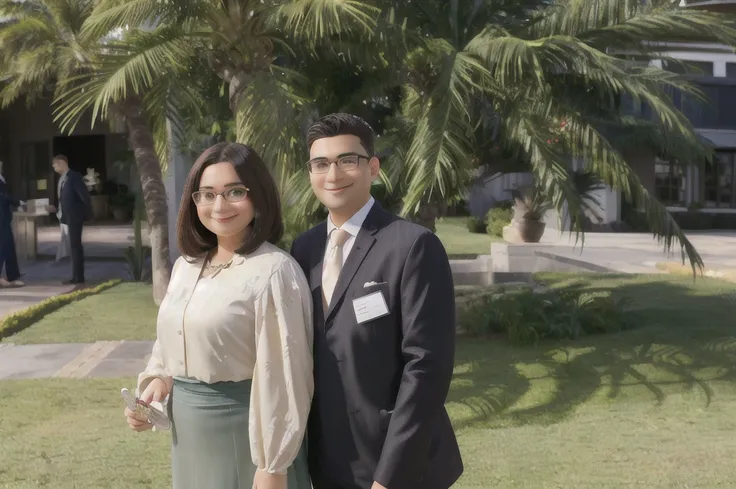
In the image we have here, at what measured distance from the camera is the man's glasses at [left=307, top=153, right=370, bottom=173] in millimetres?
2248

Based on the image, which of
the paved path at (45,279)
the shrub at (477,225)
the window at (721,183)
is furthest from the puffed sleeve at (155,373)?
the window at (721,183)

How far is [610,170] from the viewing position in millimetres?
7012

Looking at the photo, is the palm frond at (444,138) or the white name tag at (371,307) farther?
the palm frond at (444,138)

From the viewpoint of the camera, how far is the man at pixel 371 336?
2104mm

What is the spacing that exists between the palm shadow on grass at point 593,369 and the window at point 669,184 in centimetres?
1914

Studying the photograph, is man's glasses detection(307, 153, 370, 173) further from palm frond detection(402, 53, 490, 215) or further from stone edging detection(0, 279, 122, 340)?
stone edging detection(0, 279, 122, 340)

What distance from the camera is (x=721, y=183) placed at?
89.1 feet

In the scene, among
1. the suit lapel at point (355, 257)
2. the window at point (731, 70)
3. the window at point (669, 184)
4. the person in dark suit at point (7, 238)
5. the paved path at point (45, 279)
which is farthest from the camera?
the window at point (731, 70)

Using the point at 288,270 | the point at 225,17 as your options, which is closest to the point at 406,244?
the point at 288,270

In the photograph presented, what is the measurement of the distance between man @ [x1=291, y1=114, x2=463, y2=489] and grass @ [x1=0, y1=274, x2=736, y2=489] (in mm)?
2452

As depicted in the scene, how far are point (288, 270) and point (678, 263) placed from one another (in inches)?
504

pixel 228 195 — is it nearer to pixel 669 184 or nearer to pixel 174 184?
pixel 174 184

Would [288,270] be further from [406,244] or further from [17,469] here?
[17,469]

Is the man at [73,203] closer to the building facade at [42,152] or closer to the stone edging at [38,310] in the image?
the stone edging at [38,310]
